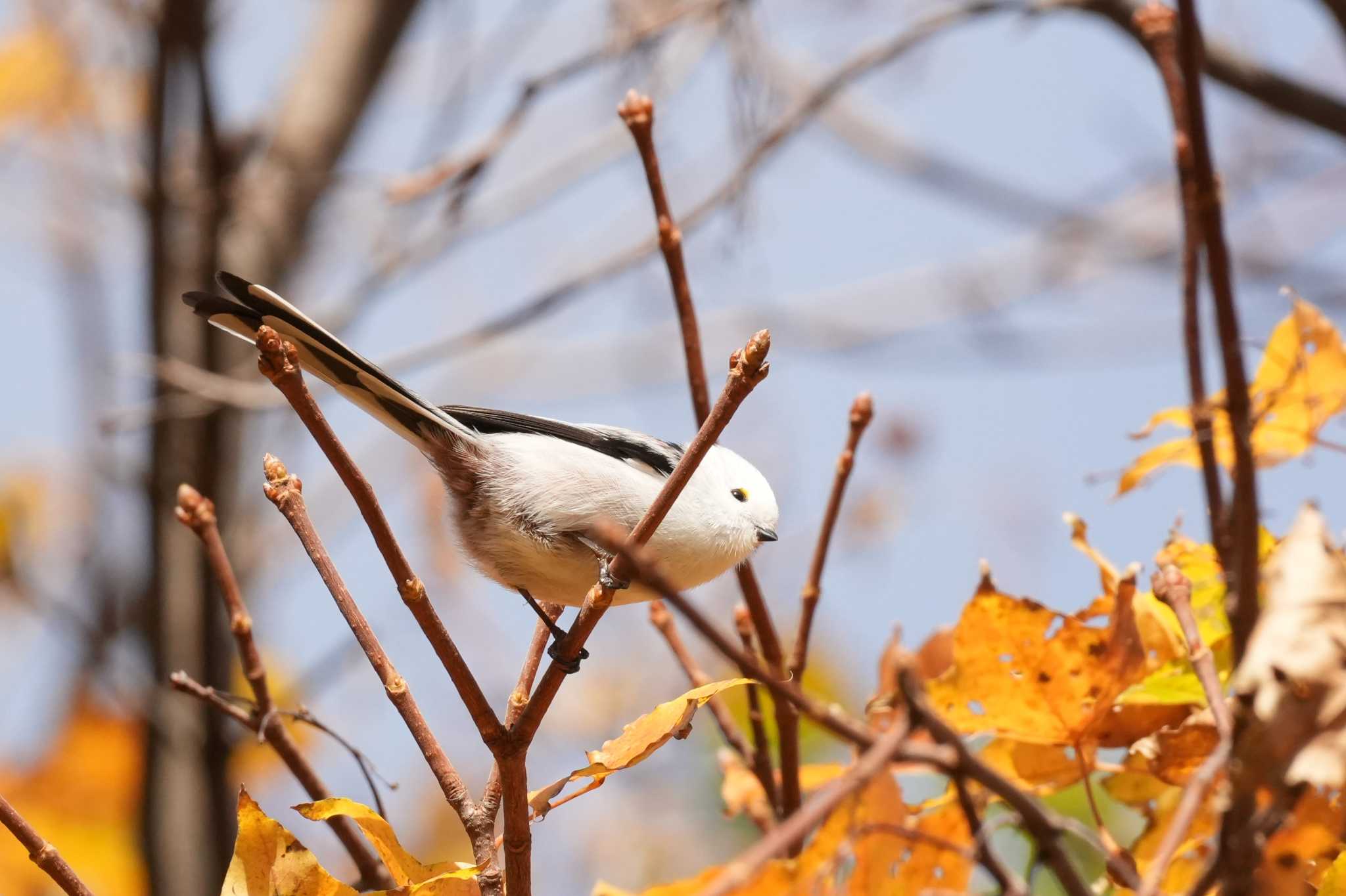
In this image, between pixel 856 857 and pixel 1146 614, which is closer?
pixel 856 857

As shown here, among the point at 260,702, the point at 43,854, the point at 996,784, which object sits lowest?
the point at 260,702

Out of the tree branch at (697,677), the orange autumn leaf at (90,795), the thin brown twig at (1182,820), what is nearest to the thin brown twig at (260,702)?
the tree branch at (697,677)

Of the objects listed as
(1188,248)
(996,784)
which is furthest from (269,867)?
(1188,248)

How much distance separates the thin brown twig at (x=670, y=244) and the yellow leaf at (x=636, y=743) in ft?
1.51

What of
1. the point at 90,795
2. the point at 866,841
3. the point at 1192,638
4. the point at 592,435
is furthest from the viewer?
the point at 90,795

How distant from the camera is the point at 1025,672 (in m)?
1.26

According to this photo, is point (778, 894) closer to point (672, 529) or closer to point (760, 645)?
point (760, 645)

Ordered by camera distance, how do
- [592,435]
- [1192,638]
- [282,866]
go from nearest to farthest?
1. [1192,638]
2. [282,866]
3. [592,435]

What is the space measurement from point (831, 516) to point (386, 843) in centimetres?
75

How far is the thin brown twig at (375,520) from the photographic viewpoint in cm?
110

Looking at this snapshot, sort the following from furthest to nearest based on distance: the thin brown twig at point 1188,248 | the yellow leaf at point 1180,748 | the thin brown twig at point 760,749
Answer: the thin brown twig at point 760,749, the yellow leaf at point 1180,748, the thin brown twig at point 1188,248

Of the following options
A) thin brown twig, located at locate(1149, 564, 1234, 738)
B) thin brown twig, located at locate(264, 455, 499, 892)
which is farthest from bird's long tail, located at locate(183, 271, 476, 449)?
thin brown twig, located at locate(1149, 564, 1234, 738)

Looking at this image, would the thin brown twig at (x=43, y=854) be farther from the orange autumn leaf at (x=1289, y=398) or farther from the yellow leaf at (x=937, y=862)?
the orange autumn leaf at (x=1289, y=398)

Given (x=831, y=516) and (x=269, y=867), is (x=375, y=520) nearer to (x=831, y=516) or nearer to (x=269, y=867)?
(x=269, y=867)
